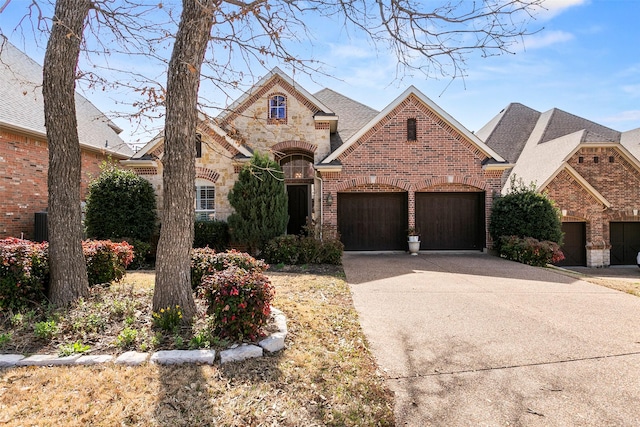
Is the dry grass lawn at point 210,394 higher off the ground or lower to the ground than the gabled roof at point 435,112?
lower

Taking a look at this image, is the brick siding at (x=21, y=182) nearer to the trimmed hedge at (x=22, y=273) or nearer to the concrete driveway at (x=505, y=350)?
the trimmed hedge at (x=22, y=273)

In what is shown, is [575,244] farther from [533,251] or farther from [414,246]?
[414,246]

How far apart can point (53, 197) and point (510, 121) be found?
24240 millimetres

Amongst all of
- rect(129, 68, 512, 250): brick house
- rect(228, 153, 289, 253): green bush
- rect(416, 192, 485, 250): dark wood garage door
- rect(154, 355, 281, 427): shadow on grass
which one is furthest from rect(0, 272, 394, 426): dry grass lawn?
rect(416, 192, 485, 250): dark wood garage door

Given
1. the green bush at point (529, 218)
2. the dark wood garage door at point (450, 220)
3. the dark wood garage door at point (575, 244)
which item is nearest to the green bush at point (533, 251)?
the green bush at point (529, 218)

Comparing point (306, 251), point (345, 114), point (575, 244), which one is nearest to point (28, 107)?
point (306, 251)

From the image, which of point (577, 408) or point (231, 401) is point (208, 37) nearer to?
point (231, 401)

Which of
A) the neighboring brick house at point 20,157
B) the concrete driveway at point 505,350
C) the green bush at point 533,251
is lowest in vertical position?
the concrete driveway at point 505,350

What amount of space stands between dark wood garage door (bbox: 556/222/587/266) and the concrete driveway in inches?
368

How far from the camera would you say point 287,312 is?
208 inches

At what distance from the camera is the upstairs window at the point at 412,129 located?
13.1 metres

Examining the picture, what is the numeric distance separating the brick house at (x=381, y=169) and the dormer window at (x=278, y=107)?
4 centimetres

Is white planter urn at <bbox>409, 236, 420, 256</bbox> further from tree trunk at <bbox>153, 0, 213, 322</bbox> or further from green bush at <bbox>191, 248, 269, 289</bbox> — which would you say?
tree trunk at <bbox>153, 0, 213, 322</bbox>

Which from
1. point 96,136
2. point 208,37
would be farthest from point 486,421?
point 96,136
